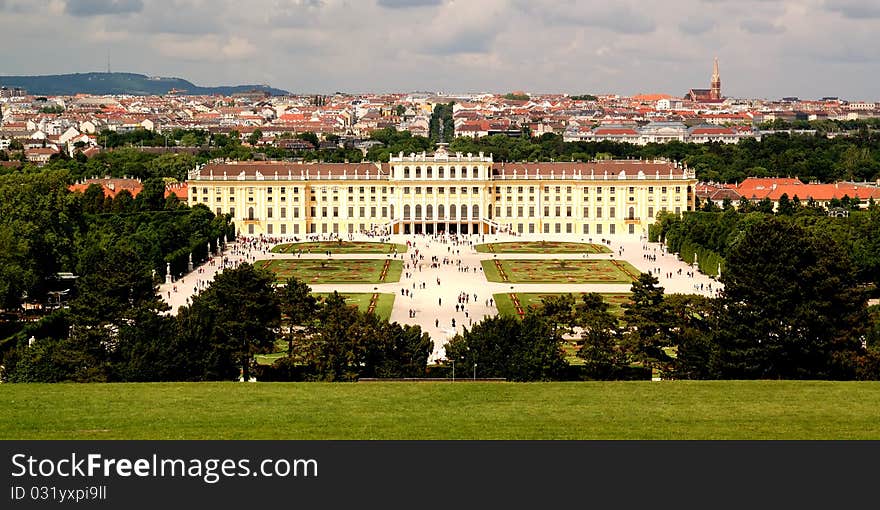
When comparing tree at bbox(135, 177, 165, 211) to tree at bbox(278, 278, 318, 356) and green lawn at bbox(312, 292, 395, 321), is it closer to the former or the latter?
green lawn at bbox(312, 292, 395, 321)

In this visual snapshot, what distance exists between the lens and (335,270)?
70812 millimetres

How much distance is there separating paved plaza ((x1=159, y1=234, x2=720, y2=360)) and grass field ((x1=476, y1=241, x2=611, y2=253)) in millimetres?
1105

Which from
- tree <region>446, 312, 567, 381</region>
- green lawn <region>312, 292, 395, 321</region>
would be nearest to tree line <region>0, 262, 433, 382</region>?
tree <region>446, 312, 567, 381</region>

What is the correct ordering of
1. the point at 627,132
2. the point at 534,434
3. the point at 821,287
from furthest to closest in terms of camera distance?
the point at 627,132, the point at 821,287, the point at 534,434

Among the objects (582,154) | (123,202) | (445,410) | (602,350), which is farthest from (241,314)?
(582,154)

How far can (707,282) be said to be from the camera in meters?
64.9

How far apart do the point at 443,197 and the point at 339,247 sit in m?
16.5

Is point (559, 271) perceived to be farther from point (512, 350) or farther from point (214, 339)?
point (214, 339)

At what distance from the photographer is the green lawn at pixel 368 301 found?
53.7 m

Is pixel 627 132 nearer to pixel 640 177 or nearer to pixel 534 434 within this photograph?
pixel 640 177

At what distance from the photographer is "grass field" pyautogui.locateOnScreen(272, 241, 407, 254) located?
3253 inches

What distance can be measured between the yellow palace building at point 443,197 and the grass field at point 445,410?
7074 centimetres

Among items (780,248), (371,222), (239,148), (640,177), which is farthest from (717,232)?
(239,148)

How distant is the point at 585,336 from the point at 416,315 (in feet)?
56.5
